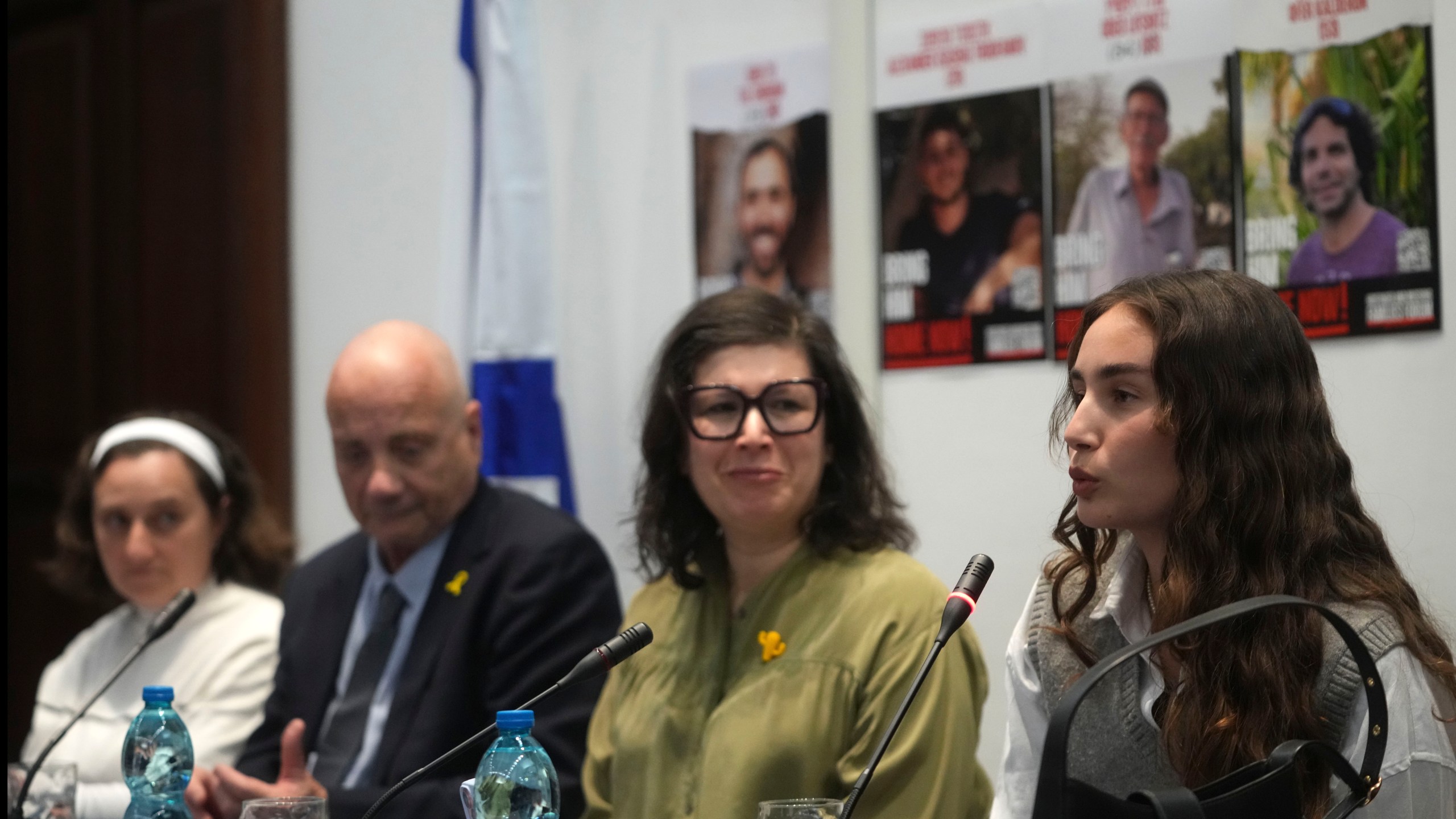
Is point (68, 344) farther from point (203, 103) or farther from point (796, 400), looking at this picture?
Result: point (796, 400)

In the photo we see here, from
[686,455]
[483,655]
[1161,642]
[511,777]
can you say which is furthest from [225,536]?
[1161,642]

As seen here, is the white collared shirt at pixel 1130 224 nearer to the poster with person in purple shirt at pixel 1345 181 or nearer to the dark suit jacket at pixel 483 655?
the poster with person in purple shirt at pixel 1345 181

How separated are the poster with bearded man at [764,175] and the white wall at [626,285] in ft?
0.20

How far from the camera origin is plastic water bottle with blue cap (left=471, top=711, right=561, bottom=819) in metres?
1.98

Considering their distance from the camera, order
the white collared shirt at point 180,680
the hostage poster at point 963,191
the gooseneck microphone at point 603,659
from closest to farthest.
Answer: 1. the gooseneck microphone at point 603,659
2. the hostage poster at point 963,191
3. the white collared shirt at point 180,680

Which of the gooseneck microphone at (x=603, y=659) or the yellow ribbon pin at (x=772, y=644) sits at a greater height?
the gooseneck microphone at (x=603, y=659)

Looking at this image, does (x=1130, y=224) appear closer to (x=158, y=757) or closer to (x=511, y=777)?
(x=511, y=777)

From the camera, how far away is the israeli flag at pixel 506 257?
144 inches

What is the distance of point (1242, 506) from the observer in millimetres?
1816

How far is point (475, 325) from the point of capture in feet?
12.1

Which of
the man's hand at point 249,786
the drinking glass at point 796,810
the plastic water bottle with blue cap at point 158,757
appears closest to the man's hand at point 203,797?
the man's hand at point 249,786

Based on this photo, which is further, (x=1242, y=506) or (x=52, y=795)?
(x=52, y=795)

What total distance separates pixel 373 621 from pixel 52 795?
812mm

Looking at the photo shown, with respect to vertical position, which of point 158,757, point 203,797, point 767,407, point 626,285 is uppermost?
point 626,285
